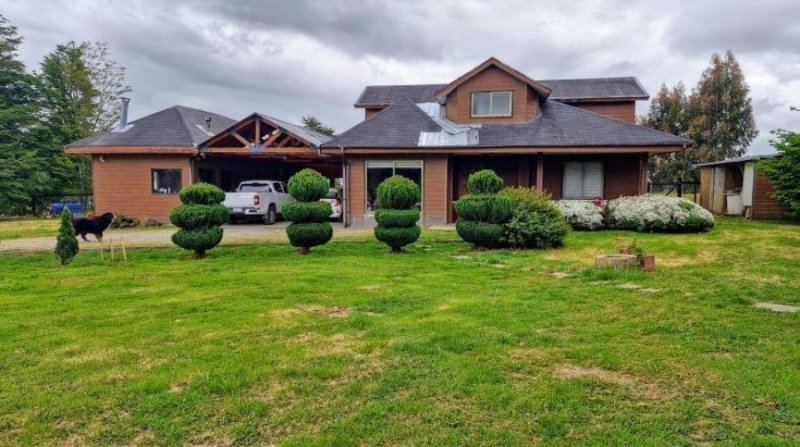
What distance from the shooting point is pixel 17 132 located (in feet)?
85.4

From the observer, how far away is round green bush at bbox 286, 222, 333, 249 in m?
10.1

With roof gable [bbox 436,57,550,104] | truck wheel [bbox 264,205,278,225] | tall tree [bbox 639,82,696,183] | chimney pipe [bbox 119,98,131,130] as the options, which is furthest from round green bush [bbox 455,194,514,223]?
tall tree [bbox 639,82,696,183]

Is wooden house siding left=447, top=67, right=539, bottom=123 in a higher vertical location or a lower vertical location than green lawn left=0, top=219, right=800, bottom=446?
higher

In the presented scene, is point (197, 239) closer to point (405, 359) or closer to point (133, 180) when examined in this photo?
point (405, 359)

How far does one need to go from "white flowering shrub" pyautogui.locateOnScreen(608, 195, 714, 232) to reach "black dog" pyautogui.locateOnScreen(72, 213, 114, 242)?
43.0 feet

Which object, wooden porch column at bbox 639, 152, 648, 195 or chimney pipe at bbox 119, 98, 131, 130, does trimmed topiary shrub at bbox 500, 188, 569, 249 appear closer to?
wooden porch column at bbox 639, 152, 648, 195

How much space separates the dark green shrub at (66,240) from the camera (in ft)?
29.5

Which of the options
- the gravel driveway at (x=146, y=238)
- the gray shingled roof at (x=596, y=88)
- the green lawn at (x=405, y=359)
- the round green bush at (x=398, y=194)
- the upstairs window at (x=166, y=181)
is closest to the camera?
the green lawn at (x=405, y=359)

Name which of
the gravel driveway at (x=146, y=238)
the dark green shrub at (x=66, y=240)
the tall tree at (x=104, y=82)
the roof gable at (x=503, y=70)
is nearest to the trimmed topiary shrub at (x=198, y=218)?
the dark green shrub at (x=66, y=240)

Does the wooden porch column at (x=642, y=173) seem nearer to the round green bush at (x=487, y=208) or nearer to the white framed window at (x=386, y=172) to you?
the white framed window at (x=386, y=172)

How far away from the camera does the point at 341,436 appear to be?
2.71 meters

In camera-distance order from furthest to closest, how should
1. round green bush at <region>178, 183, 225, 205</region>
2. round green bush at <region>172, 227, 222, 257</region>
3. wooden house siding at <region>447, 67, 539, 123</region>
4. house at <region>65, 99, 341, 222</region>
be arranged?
house at <region>65, 99, 341, 222</region>, wooden house siding at <region>447, 67, 539, 123</region>, round green bush at <region>178, 183, 225, 205</region>, round green bush at <region>172, 227, 222, 257</region>

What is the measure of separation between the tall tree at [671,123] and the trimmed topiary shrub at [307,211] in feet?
102

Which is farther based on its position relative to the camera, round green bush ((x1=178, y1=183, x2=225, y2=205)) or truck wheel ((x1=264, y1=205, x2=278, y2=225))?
truck wheel ((x1=264, y1=205, x2=278, y2=225))
